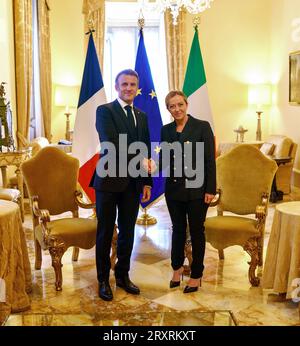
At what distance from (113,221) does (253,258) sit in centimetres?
120

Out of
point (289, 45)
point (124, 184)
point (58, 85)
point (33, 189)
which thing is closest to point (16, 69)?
point (58, 85)

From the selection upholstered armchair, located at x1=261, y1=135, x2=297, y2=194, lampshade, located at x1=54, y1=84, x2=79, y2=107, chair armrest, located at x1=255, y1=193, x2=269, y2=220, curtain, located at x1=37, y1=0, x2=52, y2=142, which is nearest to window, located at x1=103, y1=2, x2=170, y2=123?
lampshade, located at x1=54, y1=84, x2=79, y2=107

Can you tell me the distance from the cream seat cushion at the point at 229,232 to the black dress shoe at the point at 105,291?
96cm

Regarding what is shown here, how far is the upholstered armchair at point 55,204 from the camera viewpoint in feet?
11.6

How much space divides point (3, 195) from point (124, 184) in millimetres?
1891

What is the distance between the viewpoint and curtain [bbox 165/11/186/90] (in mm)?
8672

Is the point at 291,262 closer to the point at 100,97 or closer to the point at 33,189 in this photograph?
the point at 33,189

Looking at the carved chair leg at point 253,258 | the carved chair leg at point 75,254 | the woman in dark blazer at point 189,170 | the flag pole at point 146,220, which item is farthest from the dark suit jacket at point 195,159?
the flag pole at point 146,220

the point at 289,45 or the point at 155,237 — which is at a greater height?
the point at 289,45

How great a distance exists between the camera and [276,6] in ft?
28.3

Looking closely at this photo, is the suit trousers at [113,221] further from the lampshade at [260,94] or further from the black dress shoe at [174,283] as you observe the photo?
the lampshade at [260,94]

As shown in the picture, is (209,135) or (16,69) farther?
(16,69)

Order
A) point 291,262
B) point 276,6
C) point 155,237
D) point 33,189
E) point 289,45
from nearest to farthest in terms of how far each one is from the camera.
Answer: point 291,262 < point 33,189 < point 155,237 < point 289,45 < point 276,6

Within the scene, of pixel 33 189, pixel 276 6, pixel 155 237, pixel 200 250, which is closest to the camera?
pixel 200 250
